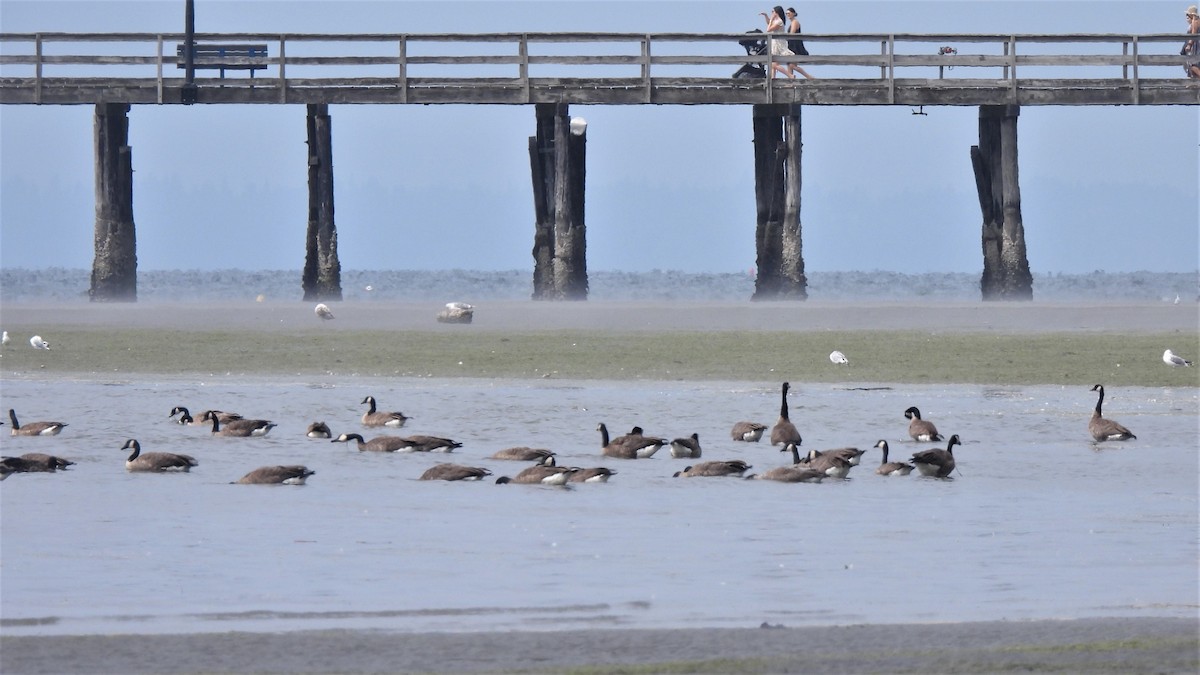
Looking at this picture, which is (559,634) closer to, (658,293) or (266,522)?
(266,522)

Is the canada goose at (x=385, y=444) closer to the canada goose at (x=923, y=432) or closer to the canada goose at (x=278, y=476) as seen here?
the canada goose at (x=278, y=476)

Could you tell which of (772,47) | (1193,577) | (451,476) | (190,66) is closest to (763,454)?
(451,476)

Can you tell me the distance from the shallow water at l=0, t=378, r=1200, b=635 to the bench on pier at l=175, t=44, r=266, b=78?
14.9 metres

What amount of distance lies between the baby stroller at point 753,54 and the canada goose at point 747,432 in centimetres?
1707

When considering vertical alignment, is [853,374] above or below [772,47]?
below

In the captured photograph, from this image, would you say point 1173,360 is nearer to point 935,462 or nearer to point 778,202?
point 935,462

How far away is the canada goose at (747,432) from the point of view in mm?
17766

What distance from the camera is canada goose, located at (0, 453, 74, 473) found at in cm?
1530

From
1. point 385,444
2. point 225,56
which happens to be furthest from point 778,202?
point 385,444

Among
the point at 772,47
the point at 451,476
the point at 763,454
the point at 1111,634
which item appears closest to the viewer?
the point at 1111,634

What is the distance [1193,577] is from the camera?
10.4 metres

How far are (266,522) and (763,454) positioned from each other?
223 inches

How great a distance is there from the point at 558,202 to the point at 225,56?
6814mm

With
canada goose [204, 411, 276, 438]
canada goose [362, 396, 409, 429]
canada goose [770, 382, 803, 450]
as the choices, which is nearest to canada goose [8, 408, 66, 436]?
canada goose [204, 411, 276, 438]
